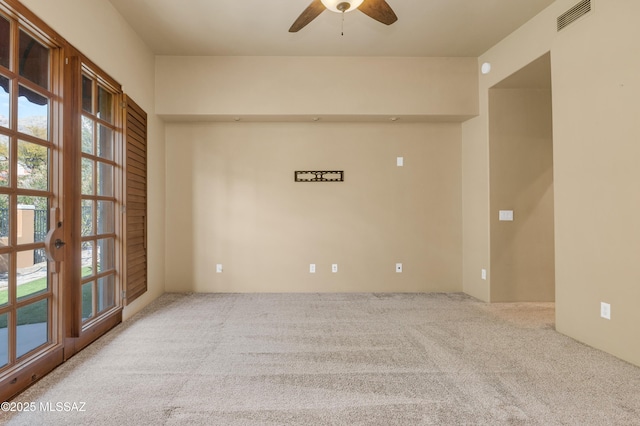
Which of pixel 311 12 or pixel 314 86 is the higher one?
pixel 314 86

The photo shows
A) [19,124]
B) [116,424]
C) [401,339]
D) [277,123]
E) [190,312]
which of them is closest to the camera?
[116,424]

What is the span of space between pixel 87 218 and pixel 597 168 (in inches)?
169

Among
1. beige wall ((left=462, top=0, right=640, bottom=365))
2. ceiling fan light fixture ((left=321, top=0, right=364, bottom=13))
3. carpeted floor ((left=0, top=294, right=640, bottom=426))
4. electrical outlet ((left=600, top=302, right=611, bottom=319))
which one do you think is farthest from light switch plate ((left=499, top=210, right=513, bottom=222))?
ceiling fan light fixture ((left=321, top=0, right=364, bottom=13))

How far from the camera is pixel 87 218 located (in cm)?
273

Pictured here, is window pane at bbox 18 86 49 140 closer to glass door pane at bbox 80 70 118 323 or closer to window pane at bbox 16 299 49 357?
glass door pane at bbox 80 70 118 323

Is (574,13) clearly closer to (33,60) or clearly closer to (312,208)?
(312,208)

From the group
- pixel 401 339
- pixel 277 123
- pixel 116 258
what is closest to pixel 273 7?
pixel 277 123

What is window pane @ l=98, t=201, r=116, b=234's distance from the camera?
295cm

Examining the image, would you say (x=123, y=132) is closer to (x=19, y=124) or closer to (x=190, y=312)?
(x=19, y=124)

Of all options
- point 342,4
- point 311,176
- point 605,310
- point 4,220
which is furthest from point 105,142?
point 605,310

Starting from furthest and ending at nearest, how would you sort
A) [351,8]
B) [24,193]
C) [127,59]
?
[127,59]
[351,8]
[24,193]

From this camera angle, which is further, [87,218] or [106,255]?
[106,255]

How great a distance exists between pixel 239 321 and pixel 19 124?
7.65 feet

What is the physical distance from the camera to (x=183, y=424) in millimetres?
1657
